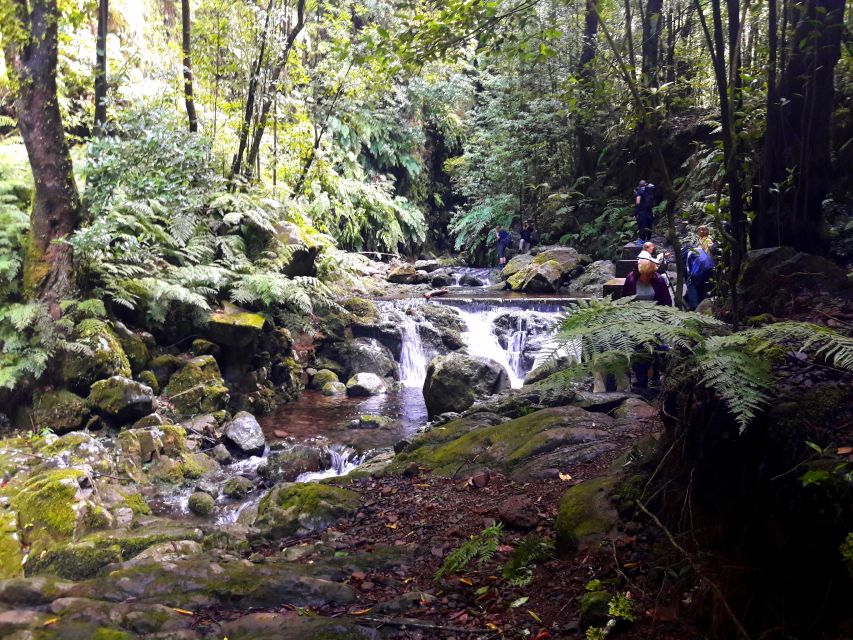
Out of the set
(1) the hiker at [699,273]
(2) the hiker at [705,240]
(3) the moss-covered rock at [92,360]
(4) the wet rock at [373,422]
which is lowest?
(4) the wet rock at [373,422]

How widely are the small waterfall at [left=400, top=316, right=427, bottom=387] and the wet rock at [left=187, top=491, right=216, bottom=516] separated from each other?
664 cm

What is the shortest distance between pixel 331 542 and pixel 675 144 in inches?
670

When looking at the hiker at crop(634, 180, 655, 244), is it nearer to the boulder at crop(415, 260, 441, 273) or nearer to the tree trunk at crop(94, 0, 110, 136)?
the boulder at crop(415, 260, 441, 273)

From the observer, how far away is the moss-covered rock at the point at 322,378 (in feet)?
37.9

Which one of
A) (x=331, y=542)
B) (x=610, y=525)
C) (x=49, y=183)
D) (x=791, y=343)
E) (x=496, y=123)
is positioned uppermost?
(x=496, y=123)

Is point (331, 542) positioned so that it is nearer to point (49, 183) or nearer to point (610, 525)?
point (610, 525)

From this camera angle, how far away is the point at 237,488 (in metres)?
6.71

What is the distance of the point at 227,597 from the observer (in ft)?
10.9

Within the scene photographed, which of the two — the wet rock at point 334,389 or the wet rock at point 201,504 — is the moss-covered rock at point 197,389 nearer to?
the wet rock at point 334,389

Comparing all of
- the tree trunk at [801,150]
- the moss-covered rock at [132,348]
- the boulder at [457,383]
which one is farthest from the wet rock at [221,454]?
the tree trunk at [801,150]

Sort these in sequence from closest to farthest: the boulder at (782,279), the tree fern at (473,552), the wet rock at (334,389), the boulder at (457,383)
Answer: the tree fern at (473,552), the boulder at (782,279), the boulder at (457,383), the wet rock at (334,389)

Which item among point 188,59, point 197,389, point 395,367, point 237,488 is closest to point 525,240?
point 395,367

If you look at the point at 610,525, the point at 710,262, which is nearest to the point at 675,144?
the point at 710,262

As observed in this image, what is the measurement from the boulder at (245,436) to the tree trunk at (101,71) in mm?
5033
